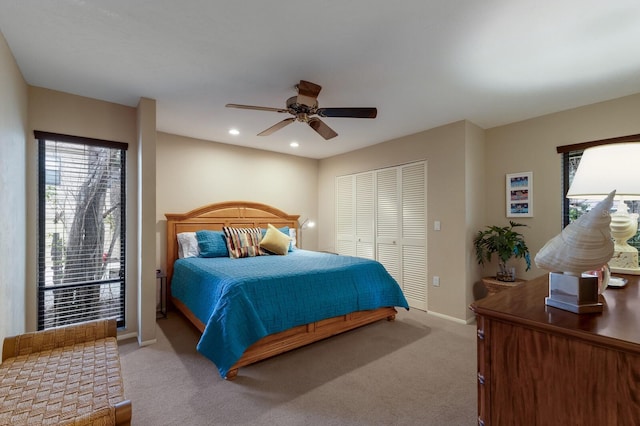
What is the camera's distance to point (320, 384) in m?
2.20

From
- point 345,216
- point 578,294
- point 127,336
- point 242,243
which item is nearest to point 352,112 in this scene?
point 578,294

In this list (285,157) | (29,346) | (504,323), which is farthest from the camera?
(285,157)

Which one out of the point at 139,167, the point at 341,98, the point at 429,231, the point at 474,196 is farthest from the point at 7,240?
the point at 474,196

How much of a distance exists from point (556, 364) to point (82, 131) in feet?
12.7

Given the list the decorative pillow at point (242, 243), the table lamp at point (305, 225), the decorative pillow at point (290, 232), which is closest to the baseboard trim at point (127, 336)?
the decorative pillow at point (242, 243)

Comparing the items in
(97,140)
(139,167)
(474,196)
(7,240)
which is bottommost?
(7,240)

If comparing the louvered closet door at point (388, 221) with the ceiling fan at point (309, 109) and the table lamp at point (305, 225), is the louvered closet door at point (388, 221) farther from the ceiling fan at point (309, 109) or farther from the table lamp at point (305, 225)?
the ceiling fan at point (309, 109)

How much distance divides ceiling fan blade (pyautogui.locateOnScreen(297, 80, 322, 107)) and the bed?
158cm

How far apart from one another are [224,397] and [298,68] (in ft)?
8.25

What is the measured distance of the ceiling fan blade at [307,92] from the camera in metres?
2.45

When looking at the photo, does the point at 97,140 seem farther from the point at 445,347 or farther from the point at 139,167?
the point at 445,347

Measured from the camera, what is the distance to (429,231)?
3.87m

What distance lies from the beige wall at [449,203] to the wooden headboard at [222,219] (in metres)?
2.38

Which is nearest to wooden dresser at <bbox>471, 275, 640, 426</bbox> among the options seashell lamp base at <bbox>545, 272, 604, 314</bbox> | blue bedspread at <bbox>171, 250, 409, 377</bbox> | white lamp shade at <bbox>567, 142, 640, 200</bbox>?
seashell lamp base at <bbox>545, 272, 604, 314</bbox>
